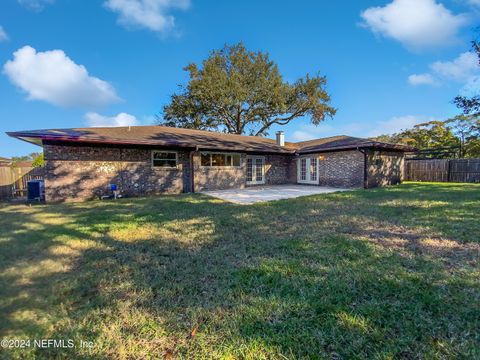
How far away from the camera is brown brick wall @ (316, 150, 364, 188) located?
12.9m

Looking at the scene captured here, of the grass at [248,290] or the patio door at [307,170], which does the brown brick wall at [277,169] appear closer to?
the patio door at [307,170]

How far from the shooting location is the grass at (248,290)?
1.79 m

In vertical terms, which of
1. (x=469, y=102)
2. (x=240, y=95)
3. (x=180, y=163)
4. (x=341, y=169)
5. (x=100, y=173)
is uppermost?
(x=240, y=95)

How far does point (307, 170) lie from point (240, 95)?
10602 millimetres

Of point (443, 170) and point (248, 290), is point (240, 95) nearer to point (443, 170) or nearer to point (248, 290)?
point (443, 170)

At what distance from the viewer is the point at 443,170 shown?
16.1m

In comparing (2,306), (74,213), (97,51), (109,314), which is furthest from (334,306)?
(97,51)

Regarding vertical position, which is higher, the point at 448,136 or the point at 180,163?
the point at 448,136

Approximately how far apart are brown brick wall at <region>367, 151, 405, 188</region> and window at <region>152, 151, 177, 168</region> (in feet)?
34.6

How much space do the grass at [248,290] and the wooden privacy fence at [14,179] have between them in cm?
813

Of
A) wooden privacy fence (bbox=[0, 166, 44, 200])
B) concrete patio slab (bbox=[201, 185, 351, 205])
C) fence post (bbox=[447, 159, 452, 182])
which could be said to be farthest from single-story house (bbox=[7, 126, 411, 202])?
fence post (bbox=[447, 159, 452, 182])

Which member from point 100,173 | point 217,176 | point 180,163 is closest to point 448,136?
point 217,176

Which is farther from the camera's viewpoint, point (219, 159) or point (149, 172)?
point (219, 159)

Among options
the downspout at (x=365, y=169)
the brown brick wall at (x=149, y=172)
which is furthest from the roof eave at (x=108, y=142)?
the downspout at (x=365, y=169)
